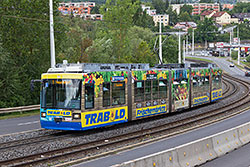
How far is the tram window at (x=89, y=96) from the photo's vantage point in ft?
53.7

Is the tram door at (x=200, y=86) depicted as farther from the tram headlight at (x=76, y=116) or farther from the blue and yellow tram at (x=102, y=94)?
the tram headlight at (x=76, y=116)

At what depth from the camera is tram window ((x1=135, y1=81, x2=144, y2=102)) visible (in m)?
19.5

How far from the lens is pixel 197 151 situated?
11.9m

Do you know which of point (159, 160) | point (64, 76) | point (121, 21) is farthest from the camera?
point (121, 21)

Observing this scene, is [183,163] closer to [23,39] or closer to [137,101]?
[137,101]

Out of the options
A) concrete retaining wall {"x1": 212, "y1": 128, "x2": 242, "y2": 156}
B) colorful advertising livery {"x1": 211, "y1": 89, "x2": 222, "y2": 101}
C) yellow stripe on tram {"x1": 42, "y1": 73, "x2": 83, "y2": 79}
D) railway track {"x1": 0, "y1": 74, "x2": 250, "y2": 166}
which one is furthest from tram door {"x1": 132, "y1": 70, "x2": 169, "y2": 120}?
colorful advertising livery {"x1": 211, "y1": 89, "x2": 222, "y2": 101}

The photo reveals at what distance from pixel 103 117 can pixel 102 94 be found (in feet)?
3.43

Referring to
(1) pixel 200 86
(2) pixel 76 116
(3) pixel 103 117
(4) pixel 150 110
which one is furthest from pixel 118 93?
(1) pixel 200 86

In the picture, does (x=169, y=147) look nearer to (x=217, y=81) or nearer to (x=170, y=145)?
(x=170, y=145)

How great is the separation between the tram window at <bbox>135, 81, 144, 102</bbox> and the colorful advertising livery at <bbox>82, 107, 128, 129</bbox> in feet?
3.60

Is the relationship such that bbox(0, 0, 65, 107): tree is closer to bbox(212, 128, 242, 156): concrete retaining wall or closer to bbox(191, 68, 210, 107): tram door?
bbox(191, 68, 210, 107): tram door

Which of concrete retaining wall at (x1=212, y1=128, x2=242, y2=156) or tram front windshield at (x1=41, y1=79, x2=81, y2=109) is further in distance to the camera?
tram front windshield at (x1=41, y1=79, x2=81, y2=109)

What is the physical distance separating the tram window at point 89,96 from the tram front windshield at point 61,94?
0.35 m

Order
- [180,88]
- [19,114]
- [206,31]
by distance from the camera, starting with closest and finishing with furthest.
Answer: [180,88] < [19,114] < [206,31]
